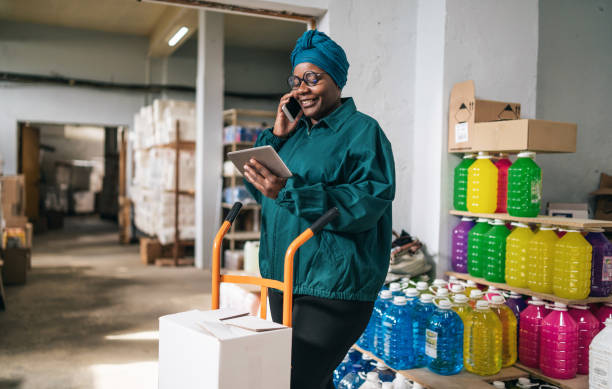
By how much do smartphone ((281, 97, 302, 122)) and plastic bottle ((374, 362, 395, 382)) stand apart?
158 centimetres

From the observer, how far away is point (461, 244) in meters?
3.57

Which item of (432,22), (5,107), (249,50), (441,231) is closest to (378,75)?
(432,22)

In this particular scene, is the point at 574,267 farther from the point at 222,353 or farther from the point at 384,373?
the point at 222,353

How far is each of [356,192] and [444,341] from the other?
1372mm

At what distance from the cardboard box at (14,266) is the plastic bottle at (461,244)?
569 cm

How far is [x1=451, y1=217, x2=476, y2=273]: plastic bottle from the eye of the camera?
3.55 metres

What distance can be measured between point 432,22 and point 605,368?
8.18ft

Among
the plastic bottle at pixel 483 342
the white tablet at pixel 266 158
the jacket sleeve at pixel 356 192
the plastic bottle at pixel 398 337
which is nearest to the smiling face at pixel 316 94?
the jacket sleeve at pixel 356 192

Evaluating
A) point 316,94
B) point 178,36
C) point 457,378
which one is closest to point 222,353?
point 316,94

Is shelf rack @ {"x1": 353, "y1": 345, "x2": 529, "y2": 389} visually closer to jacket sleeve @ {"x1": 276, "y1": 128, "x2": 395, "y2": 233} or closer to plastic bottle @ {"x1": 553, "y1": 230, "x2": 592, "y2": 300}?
plastic bottle @ {"x1": 553, "y1": 230, "x2": 592, "y2": 300}

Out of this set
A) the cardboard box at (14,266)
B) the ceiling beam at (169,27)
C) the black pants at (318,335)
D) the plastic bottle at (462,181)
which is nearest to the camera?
the black pants at (318,335)

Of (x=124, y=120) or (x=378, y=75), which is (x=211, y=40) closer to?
(x=124, y=120)

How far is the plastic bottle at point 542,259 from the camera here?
2.92m

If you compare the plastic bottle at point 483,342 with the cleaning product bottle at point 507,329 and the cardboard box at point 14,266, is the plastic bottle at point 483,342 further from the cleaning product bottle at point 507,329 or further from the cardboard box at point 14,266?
the cardboard box at point 14,266
